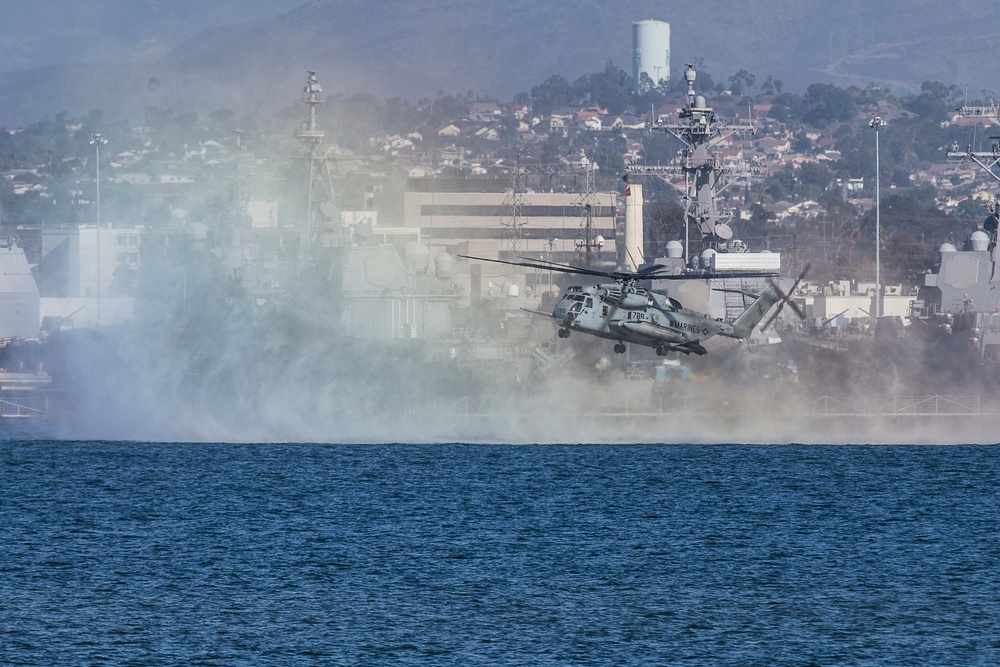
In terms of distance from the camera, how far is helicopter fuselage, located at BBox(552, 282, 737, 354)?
184 feet

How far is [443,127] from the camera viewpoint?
17050 cm

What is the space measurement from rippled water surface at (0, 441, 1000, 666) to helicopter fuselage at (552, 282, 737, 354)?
801cm

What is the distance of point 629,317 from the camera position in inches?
2242

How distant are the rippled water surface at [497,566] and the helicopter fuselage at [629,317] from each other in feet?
26.3

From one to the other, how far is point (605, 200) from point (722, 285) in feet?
213

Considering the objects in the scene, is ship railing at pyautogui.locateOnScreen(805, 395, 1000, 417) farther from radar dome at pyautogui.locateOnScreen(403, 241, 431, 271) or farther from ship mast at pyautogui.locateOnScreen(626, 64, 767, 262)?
radar dome at pyautogui.locateOnScreen(403, 241, 431, 271)

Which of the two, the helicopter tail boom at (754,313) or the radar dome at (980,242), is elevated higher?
the radar dome at (980,242)

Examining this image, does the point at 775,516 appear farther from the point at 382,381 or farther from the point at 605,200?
the point at 605,200

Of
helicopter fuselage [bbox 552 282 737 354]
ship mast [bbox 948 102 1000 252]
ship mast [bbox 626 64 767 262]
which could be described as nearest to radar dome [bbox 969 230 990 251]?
ship mast [bbox 948 102 1000 252]

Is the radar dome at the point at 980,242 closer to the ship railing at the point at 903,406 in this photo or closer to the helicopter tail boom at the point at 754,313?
the ship railing at the point at 903,406

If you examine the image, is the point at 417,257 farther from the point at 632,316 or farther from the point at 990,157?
the point at 632,316

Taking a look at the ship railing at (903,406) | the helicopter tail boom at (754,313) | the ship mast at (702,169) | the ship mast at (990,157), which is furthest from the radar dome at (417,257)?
the helicopter tail boom at (754,313)

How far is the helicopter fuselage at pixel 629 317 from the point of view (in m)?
56.1

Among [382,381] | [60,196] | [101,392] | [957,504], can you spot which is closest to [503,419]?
[382,381]
